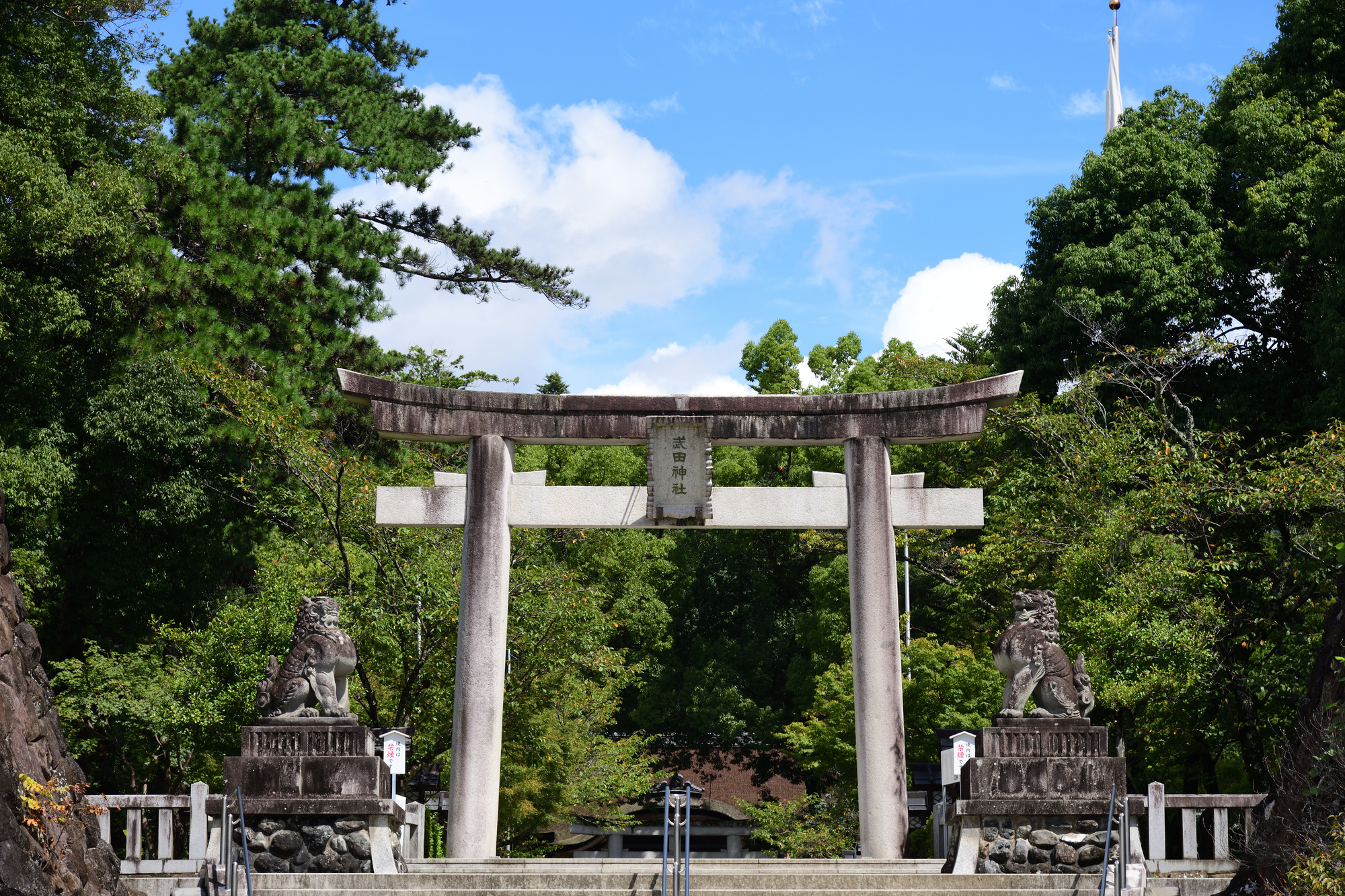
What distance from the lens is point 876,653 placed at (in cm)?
1223

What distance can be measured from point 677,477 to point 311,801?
14.8 ft

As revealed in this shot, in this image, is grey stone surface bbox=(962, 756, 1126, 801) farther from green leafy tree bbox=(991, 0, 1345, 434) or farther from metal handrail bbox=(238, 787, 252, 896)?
green leafy tree bbox=(991, 0, 1345, 434)

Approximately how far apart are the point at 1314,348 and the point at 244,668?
49.3 ft

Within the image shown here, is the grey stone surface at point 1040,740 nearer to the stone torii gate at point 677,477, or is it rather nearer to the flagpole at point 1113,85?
the stone torii gate at point 677,477

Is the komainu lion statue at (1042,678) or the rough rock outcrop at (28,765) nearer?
the rough rock outcrop at (28,765)

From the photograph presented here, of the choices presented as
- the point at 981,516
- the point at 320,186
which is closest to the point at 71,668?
the point at 320,186

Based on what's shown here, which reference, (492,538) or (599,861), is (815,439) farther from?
(599,861)

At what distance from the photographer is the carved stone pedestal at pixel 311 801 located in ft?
33.4

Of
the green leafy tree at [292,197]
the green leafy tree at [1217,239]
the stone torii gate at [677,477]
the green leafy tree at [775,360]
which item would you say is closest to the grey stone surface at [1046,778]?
the stone torii gate at [677,477]

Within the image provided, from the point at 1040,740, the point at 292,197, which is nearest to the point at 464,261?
the point at 292,197

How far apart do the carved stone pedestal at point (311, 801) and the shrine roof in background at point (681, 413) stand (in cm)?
345

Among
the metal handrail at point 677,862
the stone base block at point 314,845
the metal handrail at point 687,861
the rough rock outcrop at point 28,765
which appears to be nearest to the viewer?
the rough rock outcrop at point 28,765

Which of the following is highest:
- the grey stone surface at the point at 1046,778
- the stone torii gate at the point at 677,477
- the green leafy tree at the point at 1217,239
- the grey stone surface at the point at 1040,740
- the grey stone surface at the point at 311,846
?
the green leafy tree at the point at 1217,239

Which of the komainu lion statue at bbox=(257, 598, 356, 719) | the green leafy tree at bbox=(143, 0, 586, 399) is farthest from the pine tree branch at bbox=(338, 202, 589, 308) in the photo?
the komainu lion statue at bbox=(257, 598, 356, 719)
